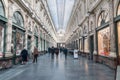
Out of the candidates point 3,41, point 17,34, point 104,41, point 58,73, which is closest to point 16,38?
point 17,34

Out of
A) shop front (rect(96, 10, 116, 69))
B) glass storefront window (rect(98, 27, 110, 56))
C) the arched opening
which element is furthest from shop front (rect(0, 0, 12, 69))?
glass storefront window (rect(98, 27, 110, 56))

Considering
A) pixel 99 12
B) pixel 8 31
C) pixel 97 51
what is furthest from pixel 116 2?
pixel 8 31

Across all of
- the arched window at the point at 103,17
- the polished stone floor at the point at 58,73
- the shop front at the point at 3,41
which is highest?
the arched window at the point at 103,17

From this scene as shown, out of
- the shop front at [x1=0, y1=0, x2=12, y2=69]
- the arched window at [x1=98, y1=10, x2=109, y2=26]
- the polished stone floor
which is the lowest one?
the polished stone floor

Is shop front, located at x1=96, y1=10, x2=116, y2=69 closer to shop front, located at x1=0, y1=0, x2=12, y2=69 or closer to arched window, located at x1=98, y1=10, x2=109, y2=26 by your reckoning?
arched window, located at x1=98, y1=10, x2=109, y2=26

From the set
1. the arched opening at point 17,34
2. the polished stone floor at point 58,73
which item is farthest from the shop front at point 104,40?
the arched opening at point 17,34

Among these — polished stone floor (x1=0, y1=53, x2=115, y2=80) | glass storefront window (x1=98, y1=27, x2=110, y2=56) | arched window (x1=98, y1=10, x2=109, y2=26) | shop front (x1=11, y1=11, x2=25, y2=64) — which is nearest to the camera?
polished stone floor (x1=0, y1=53, x2=115, y2=80)

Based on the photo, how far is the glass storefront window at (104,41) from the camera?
12508 mm

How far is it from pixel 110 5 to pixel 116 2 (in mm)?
958

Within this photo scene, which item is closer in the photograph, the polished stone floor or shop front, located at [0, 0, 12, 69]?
the polished stone floor

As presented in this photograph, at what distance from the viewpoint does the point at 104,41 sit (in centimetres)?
1359

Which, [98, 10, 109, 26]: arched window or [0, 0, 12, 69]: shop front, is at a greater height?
[98, 10, 109, 26]: arched window

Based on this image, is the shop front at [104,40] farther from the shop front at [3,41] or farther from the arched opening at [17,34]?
the arched opening at [17,34]

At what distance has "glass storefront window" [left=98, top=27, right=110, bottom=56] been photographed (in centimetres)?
1251
